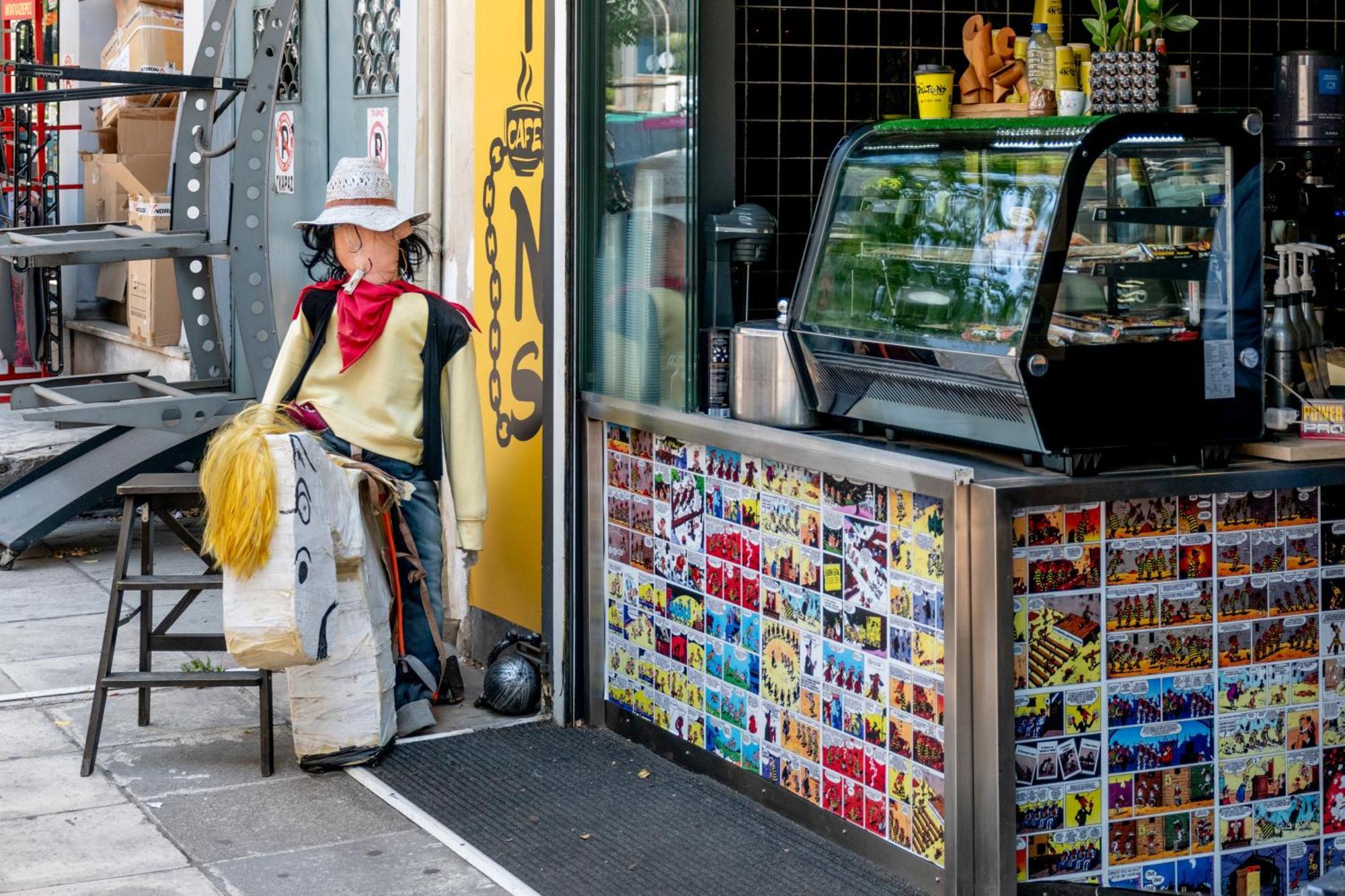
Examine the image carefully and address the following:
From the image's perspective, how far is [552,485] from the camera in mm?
5895

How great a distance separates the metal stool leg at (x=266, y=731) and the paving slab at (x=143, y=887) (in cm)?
83

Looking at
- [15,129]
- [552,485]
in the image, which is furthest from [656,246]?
[15,129]

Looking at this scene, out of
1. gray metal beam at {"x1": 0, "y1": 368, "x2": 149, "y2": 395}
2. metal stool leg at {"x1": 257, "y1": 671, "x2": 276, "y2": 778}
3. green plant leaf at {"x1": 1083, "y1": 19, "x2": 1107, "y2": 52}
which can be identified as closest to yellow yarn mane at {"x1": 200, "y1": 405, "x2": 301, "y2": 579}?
metal stool leg at {"x1": 257, "y1": 671, "x2": 276, "y2": 778}

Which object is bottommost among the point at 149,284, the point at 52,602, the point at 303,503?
the point at 52,602

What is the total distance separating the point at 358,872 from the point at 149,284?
23.8ft

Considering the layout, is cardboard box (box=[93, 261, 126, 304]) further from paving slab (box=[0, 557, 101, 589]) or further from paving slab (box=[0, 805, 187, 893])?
paving slab (box=[0, 805, 187, 893])

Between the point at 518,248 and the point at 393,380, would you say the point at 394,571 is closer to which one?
the point at 393,380

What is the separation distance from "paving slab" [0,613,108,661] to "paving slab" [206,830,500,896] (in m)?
2.43

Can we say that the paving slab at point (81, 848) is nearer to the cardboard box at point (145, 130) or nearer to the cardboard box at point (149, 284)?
the cardboard box at point (149, 284)

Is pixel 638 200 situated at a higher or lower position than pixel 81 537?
higher

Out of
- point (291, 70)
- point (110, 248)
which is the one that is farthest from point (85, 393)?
point (291, 70)

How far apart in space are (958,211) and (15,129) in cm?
1063

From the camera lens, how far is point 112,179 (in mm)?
12328

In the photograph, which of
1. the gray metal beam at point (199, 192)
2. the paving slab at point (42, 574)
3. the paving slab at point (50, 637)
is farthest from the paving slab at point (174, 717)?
the gray metal beam at point (199, 192)
